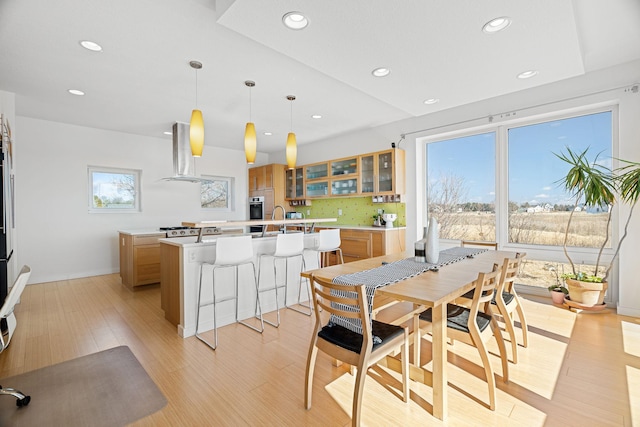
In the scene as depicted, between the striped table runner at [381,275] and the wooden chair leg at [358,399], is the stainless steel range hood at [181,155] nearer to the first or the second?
the striped table runner at [381,275]

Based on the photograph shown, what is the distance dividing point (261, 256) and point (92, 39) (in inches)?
96.7

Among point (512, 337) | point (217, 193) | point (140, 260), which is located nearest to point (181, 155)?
point (140, 260)

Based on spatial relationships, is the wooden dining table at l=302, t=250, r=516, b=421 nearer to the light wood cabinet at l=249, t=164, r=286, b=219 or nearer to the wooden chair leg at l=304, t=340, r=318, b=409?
the wooden chair leg at l=304, t=340, r=318, b=409

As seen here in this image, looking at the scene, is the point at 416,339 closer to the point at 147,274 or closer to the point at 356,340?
the point at 356,340

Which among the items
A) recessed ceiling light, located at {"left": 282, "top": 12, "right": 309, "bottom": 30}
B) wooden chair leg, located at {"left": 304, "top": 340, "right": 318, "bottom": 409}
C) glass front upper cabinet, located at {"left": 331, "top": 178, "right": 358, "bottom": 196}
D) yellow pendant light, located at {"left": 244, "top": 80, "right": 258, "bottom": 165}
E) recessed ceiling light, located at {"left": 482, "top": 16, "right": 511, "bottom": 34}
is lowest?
wooden chair leg, located at {"left": 304, "top": 340, "right": 318, "bottom": 409}

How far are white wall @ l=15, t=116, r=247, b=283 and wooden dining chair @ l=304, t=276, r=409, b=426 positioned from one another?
4927 mm

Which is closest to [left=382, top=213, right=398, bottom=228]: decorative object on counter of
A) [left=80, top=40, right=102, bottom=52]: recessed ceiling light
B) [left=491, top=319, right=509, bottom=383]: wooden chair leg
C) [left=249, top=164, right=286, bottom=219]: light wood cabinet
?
[left=249, top=164, right=286, bottom=219]: light wood cabinet

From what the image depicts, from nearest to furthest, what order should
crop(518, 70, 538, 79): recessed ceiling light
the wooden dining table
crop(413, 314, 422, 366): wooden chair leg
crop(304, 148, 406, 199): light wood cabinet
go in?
1. the wooden dining table
2. crop(413, 314, 422, 366): wooden chair leg
3. crop(518, 70, 538, 79): recessed ceiling light
4. crop(304, 148, 406, 199): light wood cabinet

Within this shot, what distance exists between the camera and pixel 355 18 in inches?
76.9

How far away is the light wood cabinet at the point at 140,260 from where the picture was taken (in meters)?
4.27

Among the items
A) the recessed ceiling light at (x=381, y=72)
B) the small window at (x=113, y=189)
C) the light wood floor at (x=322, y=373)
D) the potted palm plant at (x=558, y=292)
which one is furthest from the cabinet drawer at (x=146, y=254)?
the potted palm plant at (x=558, y=292)

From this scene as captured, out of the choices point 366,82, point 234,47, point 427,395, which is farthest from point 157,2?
point 427,395

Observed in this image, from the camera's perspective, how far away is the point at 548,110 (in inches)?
139

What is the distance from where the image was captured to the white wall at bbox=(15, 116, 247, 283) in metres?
4.54
